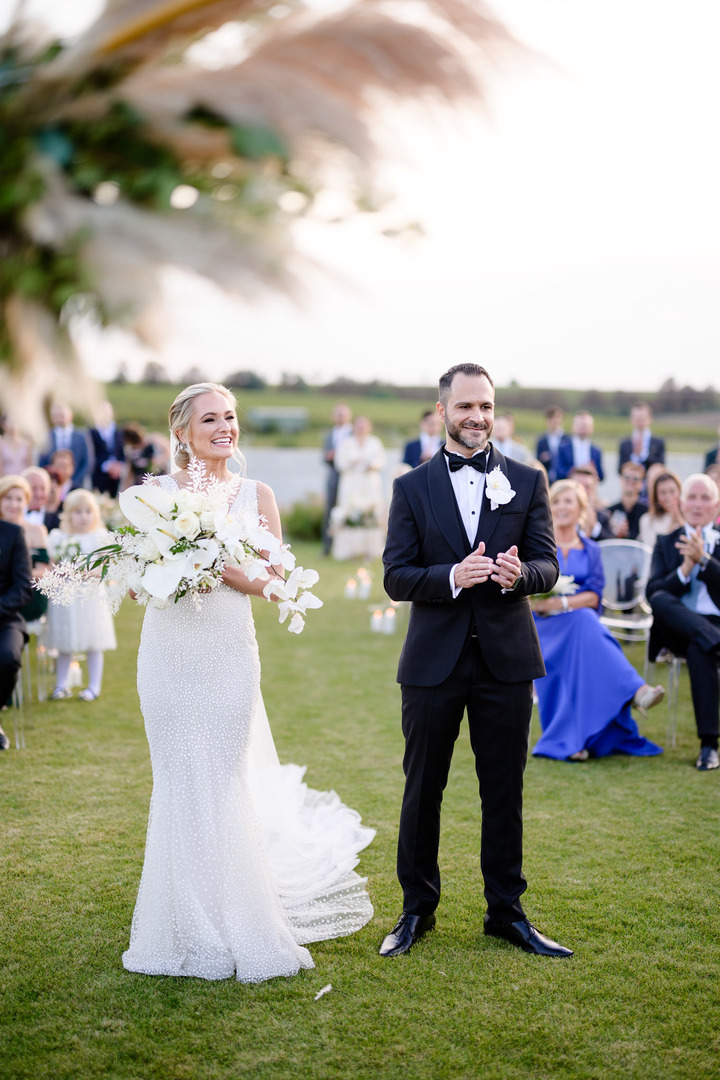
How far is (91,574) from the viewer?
135 inches

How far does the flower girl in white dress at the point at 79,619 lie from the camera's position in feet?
23.6

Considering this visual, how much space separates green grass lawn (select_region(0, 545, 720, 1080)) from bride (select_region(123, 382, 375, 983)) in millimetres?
126

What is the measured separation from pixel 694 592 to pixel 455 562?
12.1 ft

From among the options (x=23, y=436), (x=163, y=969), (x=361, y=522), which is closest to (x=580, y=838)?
(x=163, y=969)

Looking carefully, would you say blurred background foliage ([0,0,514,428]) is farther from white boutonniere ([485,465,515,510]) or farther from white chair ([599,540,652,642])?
white chair ([599,540,652,642])

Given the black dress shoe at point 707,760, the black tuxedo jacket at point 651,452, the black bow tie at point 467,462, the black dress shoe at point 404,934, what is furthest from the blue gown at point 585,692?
the black tuxedo jacket at point 651,452

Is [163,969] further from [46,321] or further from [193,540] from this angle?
[46,321]

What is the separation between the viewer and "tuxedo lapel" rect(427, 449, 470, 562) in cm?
366

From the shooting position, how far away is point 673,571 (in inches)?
268

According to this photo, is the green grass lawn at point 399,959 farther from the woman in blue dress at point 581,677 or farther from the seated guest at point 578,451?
the seated guest at point 578,451

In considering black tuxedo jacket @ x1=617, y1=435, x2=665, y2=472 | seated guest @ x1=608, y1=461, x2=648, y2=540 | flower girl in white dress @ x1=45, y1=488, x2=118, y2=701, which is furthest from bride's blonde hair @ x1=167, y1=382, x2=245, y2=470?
black tuxedo jacket @ x1=617, y1=435, x2=665, y2=472

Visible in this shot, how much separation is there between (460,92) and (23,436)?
0.44 m

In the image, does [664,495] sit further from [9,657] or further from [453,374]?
Answer: [9,657]

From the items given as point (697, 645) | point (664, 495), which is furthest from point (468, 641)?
point (664, 495)
